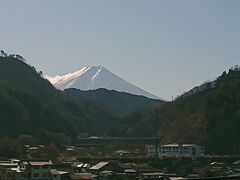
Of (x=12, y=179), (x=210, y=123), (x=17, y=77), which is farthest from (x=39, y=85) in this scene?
(x=12, y=179)

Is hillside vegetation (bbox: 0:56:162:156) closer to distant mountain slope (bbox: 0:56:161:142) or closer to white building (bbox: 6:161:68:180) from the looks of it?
distant mountain slope (bbox: 0:56:161:142)

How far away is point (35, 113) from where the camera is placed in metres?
32.8

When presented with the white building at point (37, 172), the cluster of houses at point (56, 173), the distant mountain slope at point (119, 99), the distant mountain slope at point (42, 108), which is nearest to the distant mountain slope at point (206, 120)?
the distant mountain slope at point (42, 108)

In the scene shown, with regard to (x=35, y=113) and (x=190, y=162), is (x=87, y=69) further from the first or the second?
(x=190, y=162)

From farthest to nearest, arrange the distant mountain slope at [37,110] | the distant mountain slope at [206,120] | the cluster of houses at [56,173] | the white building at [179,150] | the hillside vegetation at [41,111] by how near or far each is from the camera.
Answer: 1. the distant mountain slope at [37,110]
2. the hillside vegetation at [41,111]
3. the distant mountain slope at [206,120]
4. the white building at [179,150]
5. the cluster of houses at [56,173]

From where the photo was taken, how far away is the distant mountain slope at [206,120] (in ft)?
91.6

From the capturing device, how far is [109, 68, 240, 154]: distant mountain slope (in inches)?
1099

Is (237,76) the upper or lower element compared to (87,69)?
lower

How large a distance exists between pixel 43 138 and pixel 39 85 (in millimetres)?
16220

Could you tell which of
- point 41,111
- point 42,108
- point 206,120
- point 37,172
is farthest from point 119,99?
point 37,172

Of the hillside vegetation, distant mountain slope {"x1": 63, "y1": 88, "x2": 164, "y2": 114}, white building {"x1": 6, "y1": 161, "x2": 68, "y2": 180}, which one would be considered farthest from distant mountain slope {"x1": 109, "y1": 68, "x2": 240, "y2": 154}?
distant mountain slope {"x1": 63, "y1": 88, "x2": 164, "y2": 114}

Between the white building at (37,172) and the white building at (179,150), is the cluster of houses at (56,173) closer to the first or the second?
the white building at (37,172)

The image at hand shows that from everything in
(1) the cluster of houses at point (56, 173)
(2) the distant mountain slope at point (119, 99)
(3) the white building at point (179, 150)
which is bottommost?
(1) the cluster of houses at point (56, 173)

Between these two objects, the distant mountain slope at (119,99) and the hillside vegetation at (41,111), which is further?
the distant mountain slope at (119,99)
